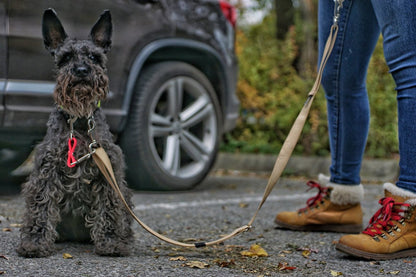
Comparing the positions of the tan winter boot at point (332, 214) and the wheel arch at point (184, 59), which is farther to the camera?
the wheel arch at point (184, 59)

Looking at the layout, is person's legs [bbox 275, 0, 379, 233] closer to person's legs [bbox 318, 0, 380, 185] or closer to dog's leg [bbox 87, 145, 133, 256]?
person's legs [bbox 318, 0, 380, 185]

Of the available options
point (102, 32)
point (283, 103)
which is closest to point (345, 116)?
point (102, 32)

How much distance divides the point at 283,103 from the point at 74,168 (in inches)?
224

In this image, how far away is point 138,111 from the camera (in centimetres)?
514

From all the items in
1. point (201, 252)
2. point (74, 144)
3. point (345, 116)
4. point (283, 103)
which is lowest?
point (201, 252)

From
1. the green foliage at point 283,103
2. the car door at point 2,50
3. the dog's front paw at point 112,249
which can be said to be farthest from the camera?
the green foliage at point 283,103

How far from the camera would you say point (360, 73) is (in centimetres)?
353

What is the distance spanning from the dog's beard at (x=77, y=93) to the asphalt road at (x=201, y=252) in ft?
2.46

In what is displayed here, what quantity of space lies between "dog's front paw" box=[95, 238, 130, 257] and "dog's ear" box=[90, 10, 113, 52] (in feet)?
3.50

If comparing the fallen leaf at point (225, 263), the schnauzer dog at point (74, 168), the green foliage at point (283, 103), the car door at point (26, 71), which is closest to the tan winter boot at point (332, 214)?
the fallen leaf at point (225, 263)

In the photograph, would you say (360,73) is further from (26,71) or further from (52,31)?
(26,71)

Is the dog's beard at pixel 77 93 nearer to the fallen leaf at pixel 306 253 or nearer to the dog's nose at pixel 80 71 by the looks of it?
the dog's nose at pixel 80 71

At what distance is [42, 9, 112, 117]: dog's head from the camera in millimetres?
2805

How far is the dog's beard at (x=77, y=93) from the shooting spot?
2801 millimetres
